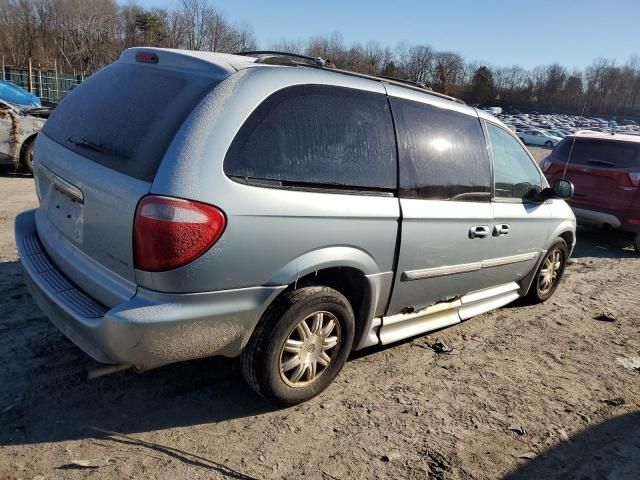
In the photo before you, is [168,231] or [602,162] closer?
[168,231]

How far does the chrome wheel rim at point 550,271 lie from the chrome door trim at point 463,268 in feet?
1.74

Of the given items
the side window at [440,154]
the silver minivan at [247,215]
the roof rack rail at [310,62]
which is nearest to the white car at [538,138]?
the side window at [440,154]

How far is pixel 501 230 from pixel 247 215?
2.48 metres

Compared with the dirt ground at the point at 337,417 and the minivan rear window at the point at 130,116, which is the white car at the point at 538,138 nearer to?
the dirt ground at the point at 337,417

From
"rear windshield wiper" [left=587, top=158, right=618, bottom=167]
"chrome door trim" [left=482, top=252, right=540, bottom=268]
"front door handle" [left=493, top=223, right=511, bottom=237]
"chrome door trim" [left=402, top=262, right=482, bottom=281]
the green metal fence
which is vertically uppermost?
"rear windshield wiper" [left=587, top=158, right=618, bottom=167]

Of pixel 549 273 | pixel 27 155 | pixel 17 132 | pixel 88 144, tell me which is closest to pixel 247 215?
pixel 88 144

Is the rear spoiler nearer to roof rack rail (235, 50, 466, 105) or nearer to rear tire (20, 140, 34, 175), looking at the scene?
roof rack rail (235, 50, 466, 105)

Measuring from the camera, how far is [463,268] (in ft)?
12.7

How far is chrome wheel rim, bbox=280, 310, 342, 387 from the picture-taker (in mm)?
2928

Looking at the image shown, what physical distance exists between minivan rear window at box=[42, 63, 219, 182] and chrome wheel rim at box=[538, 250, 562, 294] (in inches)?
161

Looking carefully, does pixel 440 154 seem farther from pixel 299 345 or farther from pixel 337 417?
pixel 337 417

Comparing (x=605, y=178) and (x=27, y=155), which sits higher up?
(x=605, y=178)

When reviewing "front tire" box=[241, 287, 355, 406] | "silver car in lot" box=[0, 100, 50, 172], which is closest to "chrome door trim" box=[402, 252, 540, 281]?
"front tire" box=[241, 287, 355, 406]

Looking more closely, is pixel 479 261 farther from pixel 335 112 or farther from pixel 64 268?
pixel 64 268
